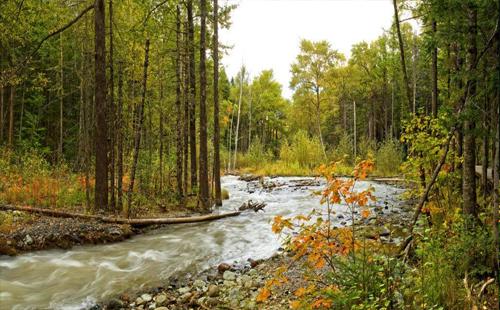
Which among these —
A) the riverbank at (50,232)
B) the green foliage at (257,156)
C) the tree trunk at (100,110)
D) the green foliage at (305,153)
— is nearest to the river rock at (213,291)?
the riverbank at (50,232)

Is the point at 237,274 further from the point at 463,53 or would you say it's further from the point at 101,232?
the point at 463,53

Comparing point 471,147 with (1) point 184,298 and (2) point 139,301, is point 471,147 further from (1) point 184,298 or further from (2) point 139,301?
(2) point 139,301

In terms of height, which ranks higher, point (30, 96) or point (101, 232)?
point (30, 96)

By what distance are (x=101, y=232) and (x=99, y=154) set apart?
2302mm

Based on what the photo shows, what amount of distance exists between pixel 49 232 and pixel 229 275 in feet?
13.2

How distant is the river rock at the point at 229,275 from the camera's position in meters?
5.39

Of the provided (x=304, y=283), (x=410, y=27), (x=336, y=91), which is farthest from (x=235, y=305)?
(x=410, y=27)

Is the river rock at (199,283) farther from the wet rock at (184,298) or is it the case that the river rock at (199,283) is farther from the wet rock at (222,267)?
the wet rock at (222,267)

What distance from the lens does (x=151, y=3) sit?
10.3 metres

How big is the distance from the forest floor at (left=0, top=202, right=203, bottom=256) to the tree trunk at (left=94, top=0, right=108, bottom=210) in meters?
1.14

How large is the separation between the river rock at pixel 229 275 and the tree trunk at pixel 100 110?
471cm

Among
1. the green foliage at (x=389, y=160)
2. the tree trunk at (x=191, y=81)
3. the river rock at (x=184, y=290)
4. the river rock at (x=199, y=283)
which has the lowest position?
the river rock at (x=184, y=290)

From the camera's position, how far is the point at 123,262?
6.25 meters

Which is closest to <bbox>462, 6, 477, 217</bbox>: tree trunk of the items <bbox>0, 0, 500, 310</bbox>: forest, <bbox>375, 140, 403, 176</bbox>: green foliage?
<bbox>0, 0, 500, 310</bbox>: forest
